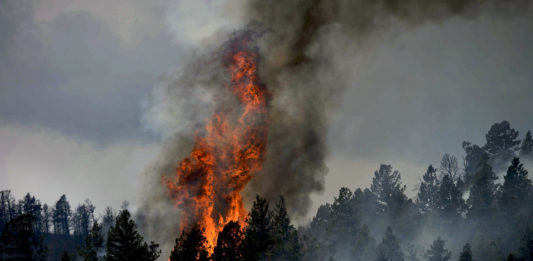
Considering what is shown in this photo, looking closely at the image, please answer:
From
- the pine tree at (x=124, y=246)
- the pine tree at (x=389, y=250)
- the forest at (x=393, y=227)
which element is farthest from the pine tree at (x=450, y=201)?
the pine tree at (x=124, y=246)

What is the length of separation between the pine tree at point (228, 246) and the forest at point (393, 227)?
9cm

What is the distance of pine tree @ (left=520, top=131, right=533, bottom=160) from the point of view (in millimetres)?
95000

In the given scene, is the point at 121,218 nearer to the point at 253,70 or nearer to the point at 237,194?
the point at 237,194

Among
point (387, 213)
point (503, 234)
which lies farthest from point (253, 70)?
point (387, 213)

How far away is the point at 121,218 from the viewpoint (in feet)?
116

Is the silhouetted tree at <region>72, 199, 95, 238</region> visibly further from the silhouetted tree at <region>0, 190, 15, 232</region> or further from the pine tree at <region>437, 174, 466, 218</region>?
the pine tree at <region>437, 174, 466, 218</region>

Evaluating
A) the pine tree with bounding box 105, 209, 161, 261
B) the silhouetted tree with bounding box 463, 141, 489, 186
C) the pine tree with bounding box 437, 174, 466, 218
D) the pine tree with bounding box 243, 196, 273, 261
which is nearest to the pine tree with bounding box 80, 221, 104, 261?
the pine tree with bounding box 105, 209, 161, 261

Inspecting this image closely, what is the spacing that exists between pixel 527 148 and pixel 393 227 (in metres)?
31.7

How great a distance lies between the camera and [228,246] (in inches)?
1682

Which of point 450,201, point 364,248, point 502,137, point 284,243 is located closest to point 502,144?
point 502,137

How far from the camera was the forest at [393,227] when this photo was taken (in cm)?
4047

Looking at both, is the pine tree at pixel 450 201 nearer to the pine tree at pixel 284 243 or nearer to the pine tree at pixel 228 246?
the pine tree at pixel 284 243

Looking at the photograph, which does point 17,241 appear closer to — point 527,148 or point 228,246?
point 228,246

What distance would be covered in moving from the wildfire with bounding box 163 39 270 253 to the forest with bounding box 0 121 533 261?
3.47m
